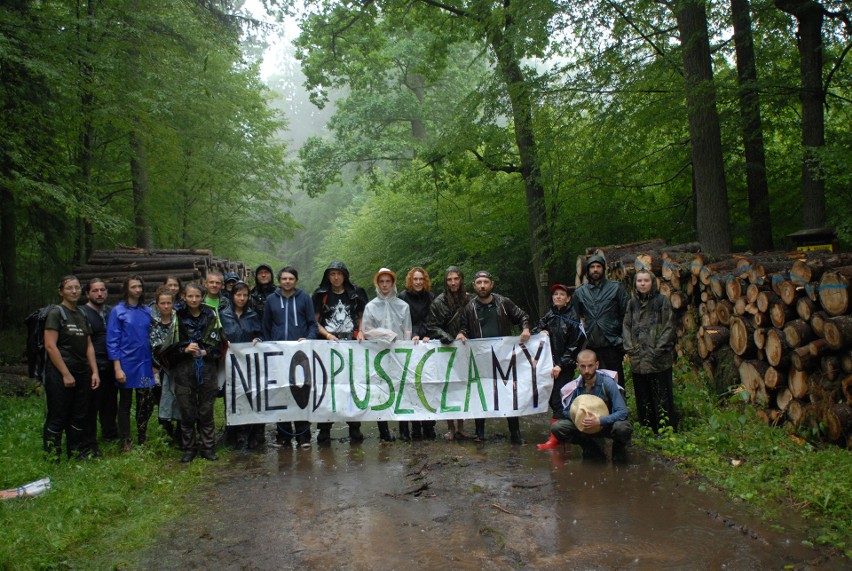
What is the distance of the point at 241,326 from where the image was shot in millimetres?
7340

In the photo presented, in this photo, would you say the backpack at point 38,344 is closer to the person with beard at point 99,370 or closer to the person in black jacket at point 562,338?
the person with beard at point 99,370

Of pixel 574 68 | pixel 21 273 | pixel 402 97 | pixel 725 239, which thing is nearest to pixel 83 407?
pixel 725 239

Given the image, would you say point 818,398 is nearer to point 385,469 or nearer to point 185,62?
point 385,469

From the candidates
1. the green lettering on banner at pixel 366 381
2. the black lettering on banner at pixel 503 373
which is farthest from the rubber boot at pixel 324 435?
the black lettering on banner at pixel 503 373

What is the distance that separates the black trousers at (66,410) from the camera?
6145 millimetres

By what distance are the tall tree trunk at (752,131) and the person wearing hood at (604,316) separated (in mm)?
4892

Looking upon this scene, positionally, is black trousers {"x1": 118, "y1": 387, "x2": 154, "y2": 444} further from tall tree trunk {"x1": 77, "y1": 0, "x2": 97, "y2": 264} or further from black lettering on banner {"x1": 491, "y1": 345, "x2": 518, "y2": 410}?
tall tree trunk {"x1": 77, "y1": 0, "x2": 97, "y2": 264}

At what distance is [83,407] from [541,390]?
477cm

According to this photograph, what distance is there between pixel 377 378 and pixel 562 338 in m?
2.15

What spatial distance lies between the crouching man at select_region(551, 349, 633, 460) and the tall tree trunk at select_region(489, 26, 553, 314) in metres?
7.55

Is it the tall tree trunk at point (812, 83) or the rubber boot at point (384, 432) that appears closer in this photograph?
the rubber boot at point (384, 432)

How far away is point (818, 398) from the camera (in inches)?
223

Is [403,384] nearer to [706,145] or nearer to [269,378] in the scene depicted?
[269,378]

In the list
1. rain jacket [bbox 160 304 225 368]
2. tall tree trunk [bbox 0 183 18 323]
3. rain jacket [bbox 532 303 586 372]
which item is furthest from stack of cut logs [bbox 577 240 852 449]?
tall tree trunk [bbox 0 183 18 323]
